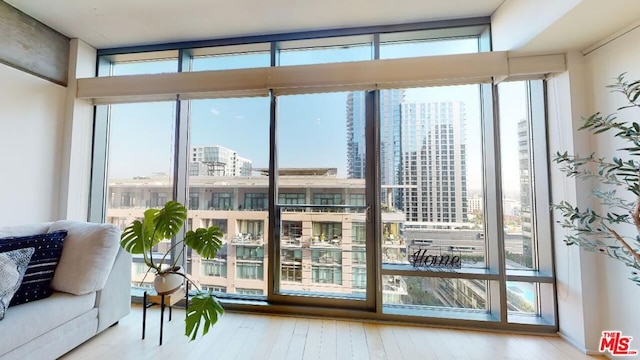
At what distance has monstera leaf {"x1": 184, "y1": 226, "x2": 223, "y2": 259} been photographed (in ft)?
7.13

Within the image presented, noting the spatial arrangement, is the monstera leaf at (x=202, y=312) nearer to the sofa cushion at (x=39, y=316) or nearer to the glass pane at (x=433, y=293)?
the sofa cushion at (x=39, y=316)

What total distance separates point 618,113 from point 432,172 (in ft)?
4.13

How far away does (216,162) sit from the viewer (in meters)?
2.84

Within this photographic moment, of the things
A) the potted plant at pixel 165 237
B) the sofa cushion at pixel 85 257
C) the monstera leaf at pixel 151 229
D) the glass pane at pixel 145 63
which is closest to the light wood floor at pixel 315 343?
the potted plant at pixel 165 237

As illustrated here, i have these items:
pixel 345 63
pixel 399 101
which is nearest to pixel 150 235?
pixel 345 63

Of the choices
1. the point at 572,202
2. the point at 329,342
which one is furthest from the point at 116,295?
the point at 572,202

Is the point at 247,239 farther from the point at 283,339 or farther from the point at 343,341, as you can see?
the point at 343,341

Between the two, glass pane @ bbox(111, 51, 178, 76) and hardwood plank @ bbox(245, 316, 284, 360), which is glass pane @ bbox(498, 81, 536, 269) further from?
glass pane @ bbox(111, 51, 178, 76)

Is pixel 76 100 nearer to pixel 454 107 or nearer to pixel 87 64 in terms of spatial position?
pixel 87 64

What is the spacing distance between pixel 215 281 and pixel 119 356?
0.99 meters

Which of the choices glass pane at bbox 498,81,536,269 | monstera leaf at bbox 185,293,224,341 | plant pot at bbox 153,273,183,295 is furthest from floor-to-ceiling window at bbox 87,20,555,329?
monstera leaf at bbox 185,293,224,341

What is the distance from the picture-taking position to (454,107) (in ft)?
Result: 8.31

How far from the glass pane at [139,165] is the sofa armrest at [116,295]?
1.62 ft

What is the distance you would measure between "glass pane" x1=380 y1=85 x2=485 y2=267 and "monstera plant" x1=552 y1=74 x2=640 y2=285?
0.67 metres
